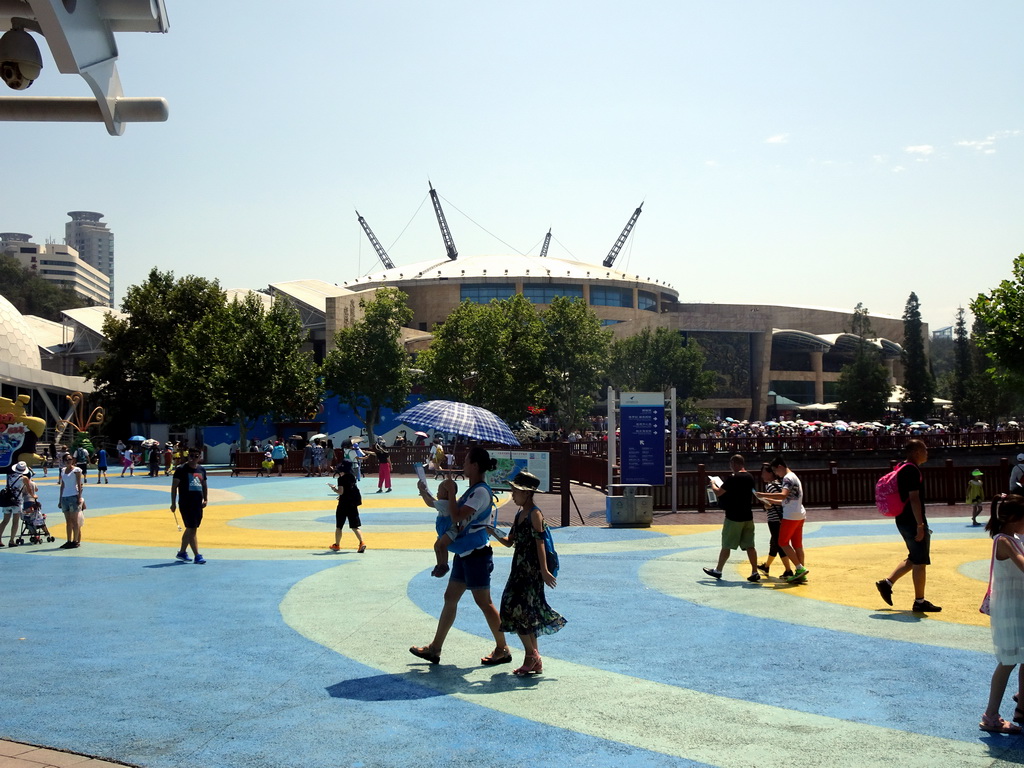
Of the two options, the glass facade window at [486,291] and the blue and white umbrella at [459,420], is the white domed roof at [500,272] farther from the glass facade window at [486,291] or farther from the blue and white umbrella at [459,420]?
the blue and white umbrella at [459,420]

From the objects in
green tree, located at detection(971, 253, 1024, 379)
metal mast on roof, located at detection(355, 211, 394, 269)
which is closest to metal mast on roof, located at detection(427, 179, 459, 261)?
metal mast on roof, located at detection(355, 211, 394, 269)

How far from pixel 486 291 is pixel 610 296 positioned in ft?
47.7

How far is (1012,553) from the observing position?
6250 millimetres

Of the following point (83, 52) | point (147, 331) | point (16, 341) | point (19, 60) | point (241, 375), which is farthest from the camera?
point (16, 341)

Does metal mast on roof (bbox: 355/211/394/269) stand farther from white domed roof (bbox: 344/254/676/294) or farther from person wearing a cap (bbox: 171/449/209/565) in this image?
person wearing a cap (bbox: 171/449/209/565)

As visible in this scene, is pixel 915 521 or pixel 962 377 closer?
pixel 915 521

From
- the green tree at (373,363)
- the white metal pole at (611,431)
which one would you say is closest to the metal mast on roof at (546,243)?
the green tree at (373,363)

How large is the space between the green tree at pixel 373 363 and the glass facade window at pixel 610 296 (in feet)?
155

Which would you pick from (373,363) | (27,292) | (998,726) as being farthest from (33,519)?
(27,292)

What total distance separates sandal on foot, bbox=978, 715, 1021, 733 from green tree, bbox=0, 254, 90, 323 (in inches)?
5690

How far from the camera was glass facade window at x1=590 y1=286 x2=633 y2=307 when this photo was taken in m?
103

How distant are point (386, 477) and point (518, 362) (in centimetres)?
2986

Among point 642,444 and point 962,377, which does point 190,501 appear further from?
point 962,377

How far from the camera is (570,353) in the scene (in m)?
61.2
